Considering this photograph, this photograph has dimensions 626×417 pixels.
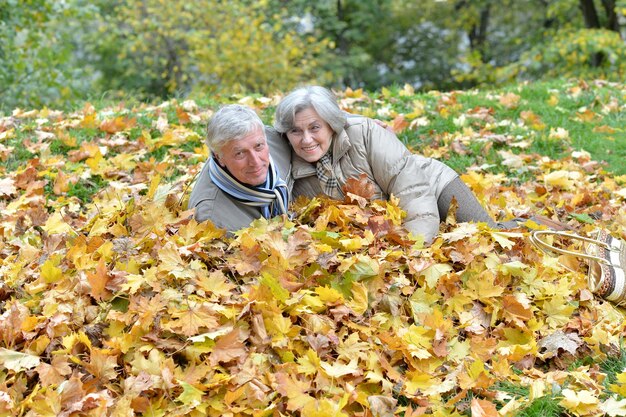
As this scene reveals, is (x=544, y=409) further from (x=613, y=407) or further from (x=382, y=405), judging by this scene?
(x=382, y=405)

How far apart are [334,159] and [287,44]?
11.0m

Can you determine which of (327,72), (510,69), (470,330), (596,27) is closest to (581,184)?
(470,330)

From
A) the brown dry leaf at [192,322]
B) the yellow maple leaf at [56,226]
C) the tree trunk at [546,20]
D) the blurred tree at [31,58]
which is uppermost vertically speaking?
the brown dry leaf at [192,322]

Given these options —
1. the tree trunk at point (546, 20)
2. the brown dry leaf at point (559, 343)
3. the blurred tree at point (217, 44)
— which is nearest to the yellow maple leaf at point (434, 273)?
the brown dry leaf at point (559, 343)

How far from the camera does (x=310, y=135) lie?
3.77m

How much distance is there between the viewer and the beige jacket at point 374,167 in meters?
3.86

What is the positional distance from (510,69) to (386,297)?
1142cm

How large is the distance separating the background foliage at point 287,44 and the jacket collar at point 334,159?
5.95 metres

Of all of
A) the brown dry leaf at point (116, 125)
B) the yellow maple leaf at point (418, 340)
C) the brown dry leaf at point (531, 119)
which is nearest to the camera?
the yellow maple leaf at point (418, 340)

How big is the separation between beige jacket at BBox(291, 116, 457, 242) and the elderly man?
0.33 m

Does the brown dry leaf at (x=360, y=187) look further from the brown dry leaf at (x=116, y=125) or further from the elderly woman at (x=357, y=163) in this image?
the brown dry leaf at (x=116, y=125)

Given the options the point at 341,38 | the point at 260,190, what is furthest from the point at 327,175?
the point at 341,38

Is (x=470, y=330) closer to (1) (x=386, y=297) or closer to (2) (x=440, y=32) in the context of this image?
(1) (x=386, y=297)

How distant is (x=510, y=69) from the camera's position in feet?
44.2
